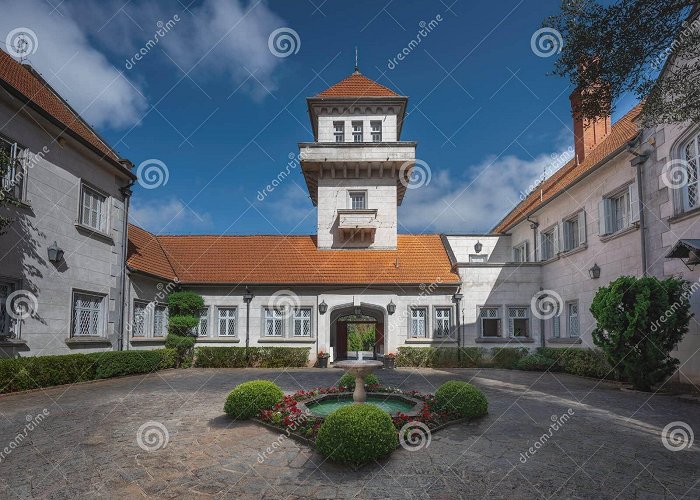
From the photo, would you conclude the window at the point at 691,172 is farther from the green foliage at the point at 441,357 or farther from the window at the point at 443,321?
the window at the point at 443,321

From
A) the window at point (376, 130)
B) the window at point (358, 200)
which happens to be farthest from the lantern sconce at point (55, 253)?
the window at point (376, 130)

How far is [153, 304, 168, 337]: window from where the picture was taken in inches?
748

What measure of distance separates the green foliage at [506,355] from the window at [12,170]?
18.3 metres

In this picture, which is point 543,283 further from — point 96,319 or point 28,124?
point 28,124

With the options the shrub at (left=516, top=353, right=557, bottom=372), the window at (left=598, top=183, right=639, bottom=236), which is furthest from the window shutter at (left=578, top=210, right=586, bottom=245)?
the shrub at (left=516, top=353, right=557, bottom=372)

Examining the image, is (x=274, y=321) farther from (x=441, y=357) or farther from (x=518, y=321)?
(x=518, y=321)

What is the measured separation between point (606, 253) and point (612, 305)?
432 centimetres

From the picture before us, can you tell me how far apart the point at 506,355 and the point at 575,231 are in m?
6.12

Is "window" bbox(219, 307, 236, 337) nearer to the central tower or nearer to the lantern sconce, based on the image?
the central tower

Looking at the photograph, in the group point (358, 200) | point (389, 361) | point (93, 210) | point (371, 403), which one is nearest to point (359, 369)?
point (371, 403)

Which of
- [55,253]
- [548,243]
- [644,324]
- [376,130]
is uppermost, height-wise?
[376,130]

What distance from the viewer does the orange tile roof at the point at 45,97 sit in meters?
13.5

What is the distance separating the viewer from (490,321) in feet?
70.6

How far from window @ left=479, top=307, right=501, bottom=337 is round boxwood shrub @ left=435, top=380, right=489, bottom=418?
12.5 metres
